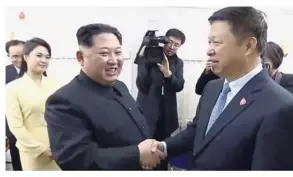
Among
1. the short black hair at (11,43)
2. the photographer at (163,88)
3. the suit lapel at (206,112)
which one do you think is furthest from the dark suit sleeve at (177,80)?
the short black hair at (11,43)

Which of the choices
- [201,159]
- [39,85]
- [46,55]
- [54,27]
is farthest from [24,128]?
[201,159]

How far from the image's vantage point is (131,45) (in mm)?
1495

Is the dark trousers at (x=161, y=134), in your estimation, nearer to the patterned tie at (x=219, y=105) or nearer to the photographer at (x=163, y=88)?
the photographer at (x=163, y=88)

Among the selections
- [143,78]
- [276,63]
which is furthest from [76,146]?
[276,63]

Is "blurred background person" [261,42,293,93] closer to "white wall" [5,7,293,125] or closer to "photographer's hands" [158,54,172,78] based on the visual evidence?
"white wall" [5,7,293,125]

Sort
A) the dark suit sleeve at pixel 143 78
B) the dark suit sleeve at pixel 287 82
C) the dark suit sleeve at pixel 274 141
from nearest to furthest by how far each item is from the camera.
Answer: the dark suit sleeve at pixel 274 141
the dark suit sleeve at pixel 287 82
the dark suit sleeve at pixel 143 78

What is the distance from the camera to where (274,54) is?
1453 mm

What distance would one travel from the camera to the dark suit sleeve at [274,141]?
1288 mm

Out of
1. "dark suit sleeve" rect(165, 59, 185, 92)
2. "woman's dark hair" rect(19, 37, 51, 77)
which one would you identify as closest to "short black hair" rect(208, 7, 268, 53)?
"dark suit sleeve" rect(165, 59, 185, 92)

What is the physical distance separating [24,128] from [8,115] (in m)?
0.08

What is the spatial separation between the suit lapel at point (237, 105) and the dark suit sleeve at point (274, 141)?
0.10m

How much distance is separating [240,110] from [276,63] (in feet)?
0.80

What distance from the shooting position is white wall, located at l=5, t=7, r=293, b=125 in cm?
148

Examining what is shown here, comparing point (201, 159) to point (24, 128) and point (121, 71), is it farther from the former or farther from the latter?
point (24, 128)
